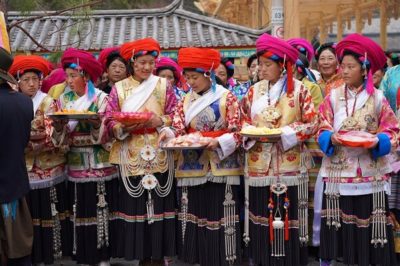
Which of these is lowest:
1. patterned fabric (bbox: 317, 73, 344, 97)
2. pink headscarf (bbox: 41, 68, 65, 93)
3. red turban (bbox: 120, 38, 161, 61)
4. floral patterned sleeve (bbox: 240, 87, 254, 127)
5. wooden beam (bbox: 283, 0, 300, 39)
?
floral patterned sleeve (bbox: 240, 87, 254, 127)

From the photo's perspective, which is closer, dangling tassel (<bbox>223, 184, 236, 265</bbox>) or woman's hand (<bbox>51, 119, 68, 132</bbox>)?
dangling tassel (<bbox>223, 184, 236, 265</bbox>)

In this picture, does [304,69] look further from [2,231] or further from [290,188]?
[2,231]

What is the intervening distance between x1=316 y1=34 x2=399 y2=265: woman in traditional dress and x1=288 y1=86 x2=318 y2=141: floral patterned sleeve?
3.5 inches

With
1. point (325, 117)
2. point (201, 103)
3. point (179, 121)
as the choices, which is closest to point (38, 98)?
point (179, 121)

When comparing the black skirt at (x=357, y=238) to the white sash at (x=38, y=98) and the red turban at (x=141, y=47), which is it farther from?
the white sash at (x=38, y=98)

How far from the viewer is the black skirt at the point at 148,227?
577 centimetres

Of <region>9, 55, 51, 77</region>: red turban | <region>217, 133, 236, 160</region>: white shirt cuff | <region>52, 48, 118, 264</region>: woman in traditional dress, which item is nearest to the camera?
<region>217, 133, 236, 160</region>: white shirt cuff

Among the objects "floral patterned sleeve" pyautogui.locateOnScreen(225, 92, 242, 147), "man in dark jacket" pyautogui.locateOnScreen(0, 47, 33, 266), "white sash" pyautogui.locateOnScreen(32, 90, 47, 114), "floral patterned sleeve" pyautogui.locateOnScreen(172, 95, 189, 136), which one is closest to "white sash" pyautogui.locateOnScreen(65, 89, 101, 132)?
"white sash" pyautogui.locateOnScreen(32, 90, 47, 114)

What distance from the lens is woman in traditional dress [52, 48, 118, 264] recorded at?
5.99 meters

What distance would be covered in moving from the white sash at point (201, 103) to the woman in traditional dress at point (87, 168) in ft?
2.88

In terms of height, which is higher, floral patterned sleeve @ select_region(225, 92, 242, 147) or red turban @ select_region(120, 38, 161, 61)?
red turban @ select_region(120, 38, 161, 61)

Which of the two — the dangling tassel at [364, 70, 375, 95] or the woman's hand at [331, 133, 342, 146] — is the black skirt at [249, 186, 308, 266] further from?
the dangling tassel at [364, 70, 375, 95]

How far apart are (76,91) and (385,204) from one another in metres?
2.91

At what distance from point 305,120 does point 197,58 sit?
3.39 feet
